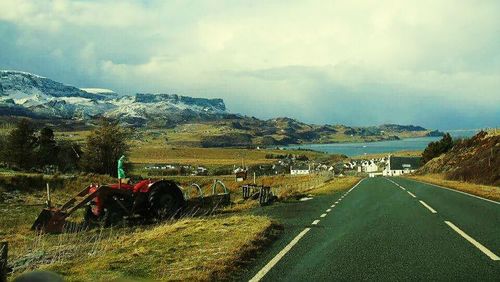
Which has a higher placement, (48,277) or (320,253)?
(48,277)

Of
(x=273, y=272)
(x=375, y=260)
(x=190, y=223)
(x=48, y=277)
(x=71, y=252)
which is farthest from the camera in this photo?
(x=190, y=223)

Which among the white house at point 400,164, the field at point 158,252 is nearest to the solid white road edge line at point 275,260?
the field at point 158,252

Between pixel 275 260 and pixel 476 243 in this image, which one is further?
pixel 476 243

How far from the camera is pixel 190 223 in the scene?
16266 millimetres

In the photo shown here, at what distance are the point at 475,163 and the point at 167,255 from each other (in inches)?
2189

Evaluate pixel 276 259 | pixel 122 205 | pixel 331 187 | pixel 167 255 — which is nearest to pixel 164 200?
pixel 122 205

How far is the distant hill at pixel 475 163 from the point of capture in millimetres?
48844

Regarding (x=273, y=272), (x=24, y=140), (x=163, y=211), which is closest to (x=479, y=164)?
(x=163, y=211)

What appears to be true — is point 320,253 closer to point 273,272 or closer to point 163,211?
point 273,272

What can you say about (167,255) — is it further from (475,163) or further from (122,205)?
(475,163)

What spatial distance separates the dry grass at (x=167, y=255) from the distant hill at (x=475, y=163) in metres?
36.0

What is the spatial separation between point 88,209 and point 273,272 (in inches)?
507

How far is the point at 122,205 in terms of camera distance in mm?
19109

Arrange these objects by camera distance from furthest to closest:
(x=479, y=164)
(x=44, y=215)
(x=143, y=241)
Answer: (x=479, y=164)
(x=44, y=215)
(x=143, y=241)
